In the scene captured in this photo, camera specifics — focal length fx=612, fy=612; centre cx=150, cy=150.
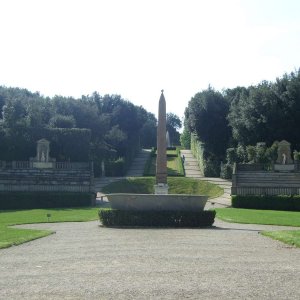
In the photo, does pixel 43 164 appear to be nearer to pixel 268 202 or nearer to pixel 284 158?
pixel 284 158

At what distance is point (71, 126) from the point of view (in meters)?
71.0

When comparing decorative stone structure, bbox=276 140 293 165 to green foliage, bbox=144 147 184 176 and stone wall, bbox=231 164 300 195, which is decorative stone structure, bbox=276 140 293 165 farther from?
green foliage, bbox=144 147 184 176

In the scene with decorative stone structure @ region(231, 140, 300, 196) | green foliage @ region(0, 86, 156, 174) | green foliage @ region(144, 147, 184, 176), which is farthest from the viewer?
green foliage @ region(144, 147, 184, 176)

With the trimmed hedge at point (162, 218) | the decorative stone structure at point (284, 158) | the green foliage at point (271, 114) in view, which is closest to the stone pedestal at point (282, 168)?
the decorative stone structure at point (284, 158)

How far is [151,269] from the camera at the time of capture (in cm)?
1221

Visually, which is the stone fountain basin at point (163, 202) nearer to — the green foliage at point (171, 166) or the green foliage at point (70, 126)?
the green foliage at point (70, 126)

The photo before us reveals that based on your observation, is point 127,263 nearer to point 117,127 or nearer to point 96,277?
point 96,277

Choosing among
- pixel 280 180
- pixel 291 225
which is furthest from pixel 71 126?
pixel 291 225

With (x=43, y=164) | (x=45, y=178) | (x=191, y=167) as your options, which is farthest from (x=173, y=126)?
(x=45, y=178)

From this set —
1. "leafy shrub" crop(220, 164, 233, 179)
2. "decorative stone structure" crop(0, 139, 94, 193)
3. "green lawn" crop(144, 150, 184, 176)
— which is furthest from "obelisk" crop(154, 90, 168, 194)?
"green lawn" crop(144, 150, 184, 176)

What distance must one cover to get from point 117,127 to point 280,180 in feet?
114

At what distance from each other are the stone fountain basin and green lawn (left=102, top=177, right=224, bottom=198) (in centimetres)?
2521

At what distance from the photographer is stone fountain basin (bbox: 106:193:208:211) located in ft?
86.9

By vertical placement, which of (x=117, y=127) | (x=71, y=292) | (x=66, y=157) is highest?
(x=117, y=127)
